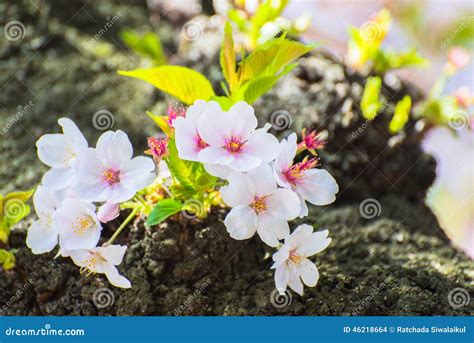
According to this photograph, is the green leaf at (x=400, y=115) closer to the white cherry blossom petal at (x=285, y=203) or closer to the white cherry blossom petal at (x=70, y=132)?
the white cherry blossom petal at (x=285, y=203)

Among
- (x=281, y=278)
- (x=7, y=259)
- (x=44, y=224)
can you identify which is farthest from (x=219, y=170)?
(x=7, y=259)

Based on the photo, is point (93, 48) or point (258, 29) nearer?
point (258, 29)

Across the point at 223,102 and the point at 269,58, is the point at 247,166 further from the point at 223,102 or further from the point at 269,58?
the point at 269,58

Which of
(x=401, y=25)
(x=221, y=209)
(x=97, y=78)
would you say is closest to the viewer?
(x=221, y=209)
